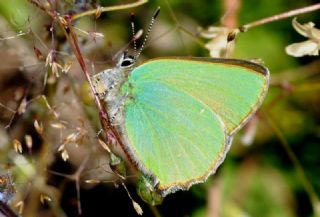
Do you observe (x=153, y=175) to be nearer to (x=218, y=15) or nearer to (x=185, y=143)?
(x=185, y=143)

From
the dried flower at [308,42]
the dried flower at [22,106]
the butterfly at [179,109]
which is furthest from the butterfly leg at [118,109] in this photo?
the dried flower at [308,42]

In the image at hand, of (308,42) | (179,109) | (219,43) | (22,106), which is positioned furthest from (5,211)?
(308,42)

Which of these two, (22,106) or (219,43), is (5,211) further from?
(219,43)

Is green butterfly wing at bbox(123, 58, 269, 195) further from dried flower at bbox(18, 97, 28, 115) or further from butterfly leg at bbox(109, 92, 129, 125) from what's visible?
dried flower at bbox(18, 97, 28, 115)

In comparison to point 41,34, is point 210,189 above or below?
below

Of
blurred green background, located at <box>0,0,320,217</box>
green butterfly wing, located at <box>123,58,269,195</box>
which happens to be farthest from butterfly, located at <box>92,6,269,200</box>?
blurred green background, located at <box>0,0,320,217</box>

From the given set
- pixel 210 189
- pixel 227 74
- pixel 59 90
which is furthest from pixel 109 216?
pixel 227 74
